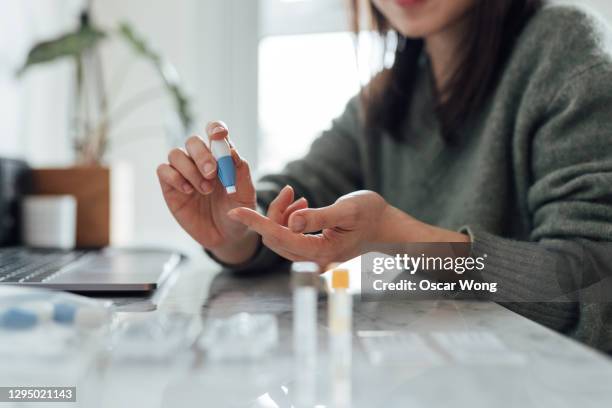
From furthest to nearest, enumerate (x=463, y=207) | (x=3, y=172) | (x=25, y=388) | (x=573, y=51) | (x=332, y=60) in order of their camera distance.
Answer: (x=332, y=60), (x=3, y=172), (x=463, y=207), (x=573, y=51), (x=25, y=388)

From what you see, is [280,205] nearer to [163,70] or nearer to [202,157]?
[202,157]

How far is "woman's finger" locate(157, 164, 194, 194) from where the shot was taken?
1.81ft

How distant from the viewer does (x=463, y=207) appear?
0.72m

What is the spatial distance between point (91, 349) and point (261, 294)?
242 mm

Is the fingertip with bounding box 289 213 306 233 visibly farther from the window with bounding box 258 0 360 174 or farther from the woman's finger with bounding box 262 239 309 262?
the window with bounding box 258 0 360 174

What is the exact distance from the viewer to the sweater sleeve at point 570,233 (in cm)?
50

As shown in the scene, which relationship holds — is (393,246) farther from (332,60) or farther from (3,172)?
(332,60)

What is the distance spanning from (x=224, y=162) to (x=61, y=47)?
0.77 meters

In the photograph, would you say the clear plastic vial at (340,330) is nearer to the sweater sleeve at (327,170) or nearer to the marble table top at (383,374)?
the marble table top at (383,374)

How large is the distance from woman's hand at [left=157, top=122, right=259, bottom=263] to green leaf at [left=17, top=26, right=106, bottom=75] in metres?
0.67

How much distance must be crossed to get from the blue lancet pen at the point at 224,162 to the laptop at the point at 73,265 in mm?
111

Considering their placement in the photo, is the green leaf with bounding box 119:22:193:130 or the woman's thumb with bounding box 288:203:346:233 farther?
the green leaf with bounding box 119:22:193:130

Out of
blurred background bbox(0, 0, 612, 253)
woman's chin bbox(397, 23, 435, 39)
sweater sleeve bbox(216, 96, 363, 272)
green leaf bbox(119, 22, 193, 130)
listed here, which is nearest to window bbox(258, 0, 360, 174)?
blurred background bbox(0, 0, 612, 253)

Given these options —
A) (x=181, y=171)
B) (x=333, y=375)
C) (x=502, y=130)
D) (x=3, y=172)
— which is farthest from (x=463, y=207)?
(x=3, y=172)
